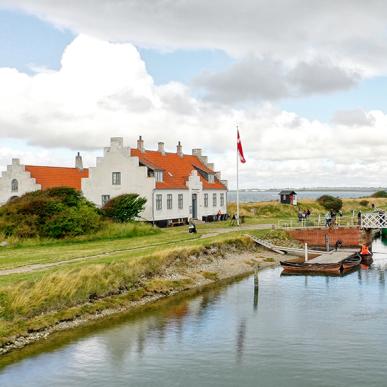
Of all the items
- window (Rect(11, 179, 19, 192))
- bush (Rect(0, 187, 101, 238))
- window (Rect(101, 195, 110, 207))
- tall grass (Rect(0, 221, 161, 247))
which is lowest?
tall grass (Rect(0, 221, 161, 247))

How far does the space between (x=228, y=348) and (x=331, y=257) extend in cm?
2825

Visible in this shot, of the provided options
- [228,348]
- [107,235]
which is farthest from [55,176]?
[228,348]

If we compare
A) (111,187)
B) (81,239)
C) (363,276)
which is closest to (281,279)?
(363,276)

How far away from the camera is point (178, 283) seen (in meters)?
35.0

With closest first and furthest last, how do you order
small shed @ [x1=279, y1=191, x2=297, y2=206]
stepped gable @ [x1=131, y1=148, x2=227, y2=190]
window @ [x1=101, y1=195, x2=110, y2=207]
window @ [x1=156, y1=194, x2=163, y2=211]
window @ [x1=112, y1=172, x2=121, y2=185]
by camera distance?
window @ [x1=156, y1=194, x2=163, y2=211]
window @ [x1=112, y1=172, x2=121, y2=185]
window @ [x1=101, y1=195, x2=110, y2=207]
stepped gable @ [x1=131, y1=148, x2=227, y2=190]
small shed @ [x1=279, y1=191, x2=297, y2=206]

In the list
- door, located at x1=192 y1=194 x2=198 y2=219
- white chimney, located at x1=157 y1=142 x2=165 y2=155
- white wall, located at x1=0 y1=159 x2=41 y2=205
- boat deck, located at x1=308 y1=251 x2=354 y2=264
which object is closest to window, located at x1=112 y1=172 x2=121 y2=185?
white chimney, located at x1=157 y1=142 x2=165 y2=155

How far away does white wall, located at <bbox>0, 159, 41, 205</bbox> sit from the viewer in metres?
62.7

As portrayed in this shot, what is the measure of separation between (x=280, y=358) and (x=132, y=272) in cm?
1309

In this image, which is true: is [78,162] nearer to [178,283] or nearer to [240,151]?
[240,151]

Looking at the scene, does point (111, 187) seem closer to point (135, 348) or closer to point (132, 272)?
point (132, 272)

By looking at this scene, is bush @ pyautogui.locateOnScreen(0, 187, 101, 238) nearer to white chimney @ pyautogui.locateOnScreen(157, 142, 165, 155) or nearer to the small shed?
white chimney @ pyautogui.locateOnScreen(157, 142, 165, 155)

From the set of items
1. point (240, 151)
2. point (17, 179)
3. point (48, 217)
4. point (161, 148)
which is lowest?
point (48, 217)

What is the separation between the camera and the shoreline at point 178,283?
951 inches

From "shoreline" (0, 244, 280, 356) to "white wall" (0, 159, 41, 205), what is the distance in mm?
27979
